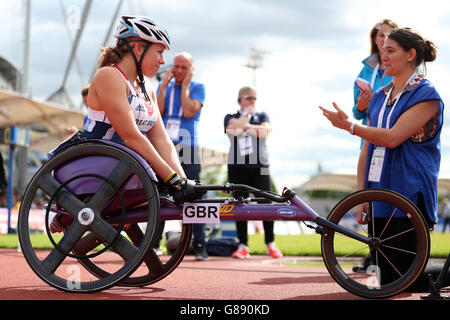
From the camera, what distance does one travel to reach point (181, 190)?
3.75 m

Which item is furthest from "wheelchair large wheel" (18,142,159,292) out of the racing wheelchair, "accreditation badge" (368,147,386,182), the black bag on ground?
the black bag on ground

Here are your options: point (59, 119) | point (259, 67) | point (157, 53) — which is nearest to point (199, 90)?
point (157, 53)

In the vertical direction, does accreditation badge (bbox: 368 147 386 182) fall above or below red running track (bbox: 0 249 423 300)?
above

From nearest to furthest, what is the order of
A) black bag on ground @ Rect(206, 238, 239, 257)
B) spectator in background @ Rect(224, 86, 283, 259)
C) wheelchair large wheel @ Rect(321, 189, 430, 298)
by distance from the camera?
wheelchair large wheel @ Rect(321, 189, 430, 298) < spectator in background @ Rect(224, 86, 283, 259) < black bag on ground @ Rect(206, 238, 239, 257)

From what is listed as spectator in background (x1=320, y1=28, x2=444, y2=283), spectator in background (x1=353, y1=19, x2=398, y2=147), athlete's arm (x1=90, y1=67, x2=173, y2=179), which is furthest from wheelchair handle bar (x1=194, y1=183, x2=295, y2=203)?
spectator in background (x1=353, y1=19, x2=398, y2=147)

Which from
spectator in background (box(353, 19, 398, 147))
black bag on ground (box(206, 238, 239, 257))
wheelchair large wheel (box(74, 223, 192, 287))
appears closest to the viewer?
wheelchair large wheel (box(74, 223, 192, 287))

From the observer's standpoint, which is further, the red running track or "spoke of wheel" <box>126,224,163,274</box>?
"spoke of wheel" <box>126,224,163,274</box>

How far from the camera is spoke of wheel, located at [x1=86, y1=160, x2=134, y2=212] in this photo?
362cm

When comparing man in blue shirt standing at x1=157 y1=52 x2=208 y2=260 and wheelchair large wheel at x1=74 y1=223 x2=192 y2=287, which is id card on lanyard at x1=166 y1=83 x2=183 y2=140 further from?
wheelchair large wheel at x1=74 y1=223 x2=192 y2=287

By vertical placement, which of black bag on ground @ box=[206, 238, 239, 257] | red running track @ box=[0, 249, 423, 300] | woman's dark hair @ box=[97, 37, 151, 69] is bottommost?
black bag on ground @ box=[206, 238, 239, 257]

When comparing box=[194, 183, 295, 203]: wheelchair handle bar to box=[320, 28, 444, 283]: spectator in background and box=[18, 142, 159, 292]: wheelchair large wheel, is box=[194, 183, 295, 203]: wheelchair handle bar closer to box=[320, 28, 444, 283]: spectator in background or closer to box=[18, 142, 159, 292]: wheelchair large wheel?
box=[18, 142, 159, 292]: wheelchair large wheel

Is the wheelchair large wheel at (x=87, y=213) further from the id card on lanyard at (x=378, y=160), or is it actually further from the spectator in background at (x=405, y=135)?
the id card on lanyard at (x=378, y=160)

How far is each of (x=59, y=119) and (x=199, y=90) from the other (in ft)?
63.3

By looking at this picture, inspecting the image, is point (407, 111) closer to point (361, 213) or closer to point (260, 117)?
point (361, 213)
